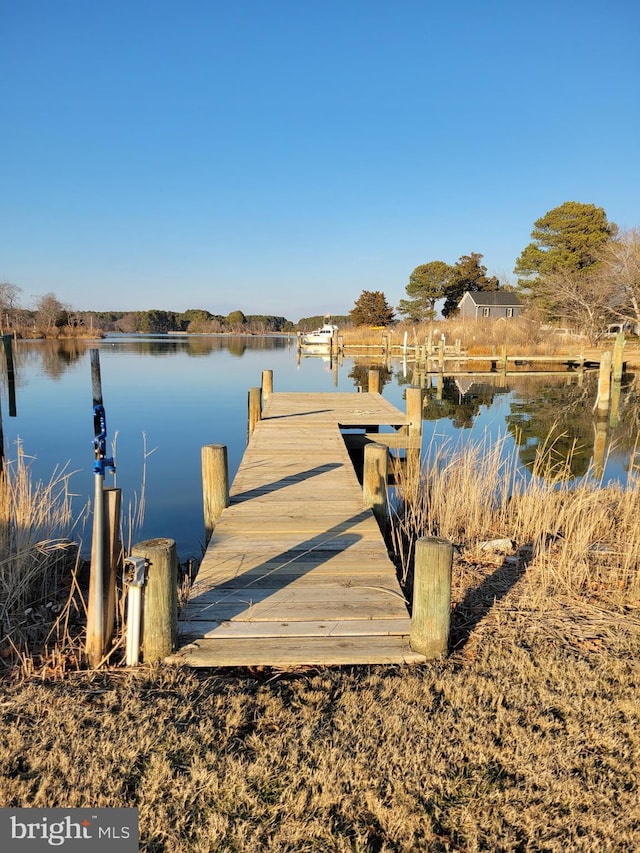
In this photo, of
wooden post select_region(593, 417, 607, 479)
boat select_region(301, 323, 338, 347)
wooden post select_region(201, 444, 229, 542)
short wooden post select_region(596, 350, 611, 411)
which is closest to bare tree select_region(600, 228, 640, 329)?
short wooden post select_region(596, 350, 611, 411)

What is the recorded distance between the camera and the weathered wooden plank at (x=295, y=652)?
3.19 m

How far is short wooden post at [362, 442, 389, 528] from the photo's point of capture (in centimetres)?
550

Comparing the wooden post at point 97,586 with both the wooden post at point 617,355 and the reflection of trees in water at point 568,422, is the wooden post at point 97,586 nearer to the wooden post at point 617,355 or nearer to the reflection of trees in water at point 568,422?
the reflection of trees in water at point 568,422

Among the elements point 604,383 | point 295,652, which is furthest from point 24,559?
point 604,383

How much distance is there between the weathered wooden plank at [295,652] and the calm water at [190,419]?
10.7ft

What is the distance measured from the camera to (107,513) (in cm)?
333

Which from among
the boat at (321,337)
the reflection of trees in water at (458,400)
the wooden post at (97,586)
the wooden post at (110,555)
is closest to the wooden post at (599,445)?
the reflection of trees in water at (458,400)

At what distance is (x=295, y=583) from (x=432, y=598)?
113 cm

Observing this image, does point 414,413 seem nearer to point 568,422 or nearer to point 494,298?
point 568,422

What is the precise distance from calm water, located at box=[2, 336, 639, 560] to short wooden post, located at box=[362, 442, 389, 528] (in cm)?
238

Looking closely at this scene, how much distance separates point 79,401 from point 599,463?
1647cm

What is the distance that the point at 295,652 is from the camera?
3.23 m

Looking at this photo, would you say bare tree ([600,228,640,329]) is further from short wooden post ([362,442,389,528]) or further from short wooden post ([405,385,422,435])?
short wooden post ([362,442,389,528])

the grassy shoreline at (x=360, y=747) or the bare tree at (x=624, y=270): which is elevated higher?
the bare tree at (x=624, y=270)
